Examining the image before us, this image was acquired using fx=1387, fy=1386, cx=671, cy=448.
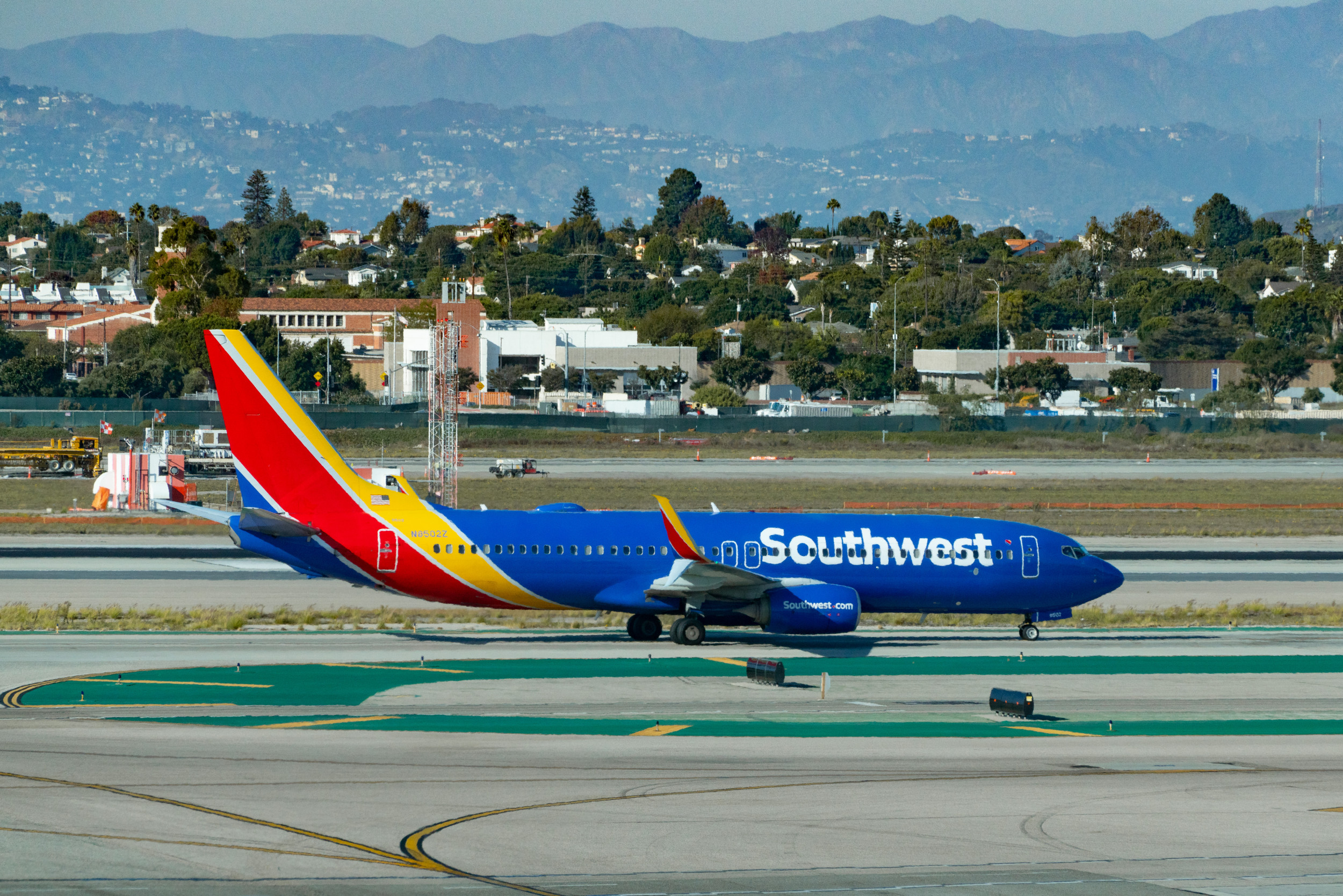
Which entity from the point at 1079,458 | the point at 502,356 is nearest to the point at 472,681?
the point at 1079,458

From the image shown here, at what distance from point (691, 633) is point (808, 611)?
126 inches

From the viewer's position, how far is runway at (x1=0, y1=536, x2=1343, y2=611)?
42344mm

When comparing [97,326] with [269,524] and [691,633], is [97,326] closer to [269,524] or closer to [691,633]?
[269,524]

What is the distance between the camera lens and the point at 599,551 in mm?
35688

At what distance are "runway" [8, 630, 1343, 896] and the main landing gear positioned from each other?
4.92 feet

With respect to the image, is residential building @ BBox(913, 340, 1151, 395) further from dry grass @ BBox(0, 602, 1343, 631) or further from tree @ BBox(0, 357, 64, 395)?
dry grass @ BBox(0, 602, 1343, 631)

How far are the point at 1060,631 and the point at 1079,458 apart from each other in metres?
65.5

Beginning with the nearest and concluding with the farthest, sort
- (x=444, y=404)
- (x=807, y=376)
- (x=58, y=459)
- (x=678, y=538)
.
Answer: (x=678, y=538), (x=444, y=404), (x=58, y=459), (x=807, y=376)

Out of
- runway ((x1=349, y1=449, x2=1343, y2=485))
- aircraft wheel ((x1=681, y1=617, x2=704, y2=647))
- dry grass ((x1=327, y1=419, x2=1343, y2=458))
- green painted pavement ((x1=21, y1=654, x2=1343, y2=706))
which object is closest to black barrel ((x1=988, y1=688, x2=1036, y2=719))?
green painted pavement ((x1=21, y1=654, x2=1343, y2=706))

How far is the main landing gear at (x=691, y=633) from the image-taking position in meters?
35.7

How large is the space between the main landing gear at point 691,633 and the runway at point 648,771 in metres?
1.50

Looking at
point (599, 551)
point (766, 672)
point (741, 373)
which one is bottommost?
point (766, 672)

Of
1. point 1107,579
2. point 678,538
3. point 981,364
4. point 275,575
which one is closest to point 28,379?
point 275,575

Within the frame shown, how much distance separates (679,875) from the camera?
54.7 ft
